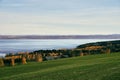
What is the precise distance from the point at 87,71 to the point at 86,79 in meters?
2.80

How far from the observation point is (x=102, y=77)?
20.3 m

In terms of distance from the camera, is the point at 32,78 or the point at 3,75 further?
the point at 3,75

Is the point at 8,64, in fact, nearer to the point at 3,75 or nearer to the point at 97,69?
the point at 3,75

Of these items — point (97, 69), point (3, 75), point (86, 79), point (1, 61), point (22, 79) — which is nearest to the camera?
point (86, 79)

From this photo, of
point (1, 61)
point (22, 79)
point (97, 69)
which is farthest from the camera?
point (1, 61)

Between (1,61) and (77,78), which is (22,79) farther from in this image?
(1,61)

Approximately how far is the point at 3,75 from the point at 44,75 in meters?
3.60

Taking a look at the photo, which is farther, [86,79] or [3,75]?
[3,75]

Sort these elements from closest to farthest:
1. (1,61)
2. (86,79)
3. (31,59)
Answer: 1. (86,79)
2. (1,61)
3. (31,59)

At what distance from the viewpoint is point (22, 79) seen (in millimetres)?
21641

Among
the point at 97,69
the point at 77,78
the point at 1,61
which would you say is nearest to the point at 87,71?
the point at 97,69

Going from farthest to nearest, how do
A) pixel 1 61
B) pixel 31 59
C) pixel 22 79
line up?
pixel 31 59
pixel 1 61
pixel 22 79

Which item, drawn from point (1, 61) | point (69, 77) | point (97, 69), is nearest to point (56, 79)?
point (69, 77)

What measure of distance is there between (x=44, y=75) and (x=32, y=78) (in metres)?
1.06
